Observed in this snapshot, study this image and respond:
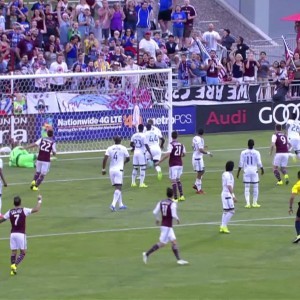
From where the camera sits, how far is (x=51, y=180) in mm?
39719

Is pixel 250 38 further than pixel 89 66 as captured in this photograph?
Yes

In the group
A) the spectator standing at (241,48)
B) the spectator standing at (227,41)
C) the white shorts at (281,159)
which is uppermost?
the spectator standing at (227,41)

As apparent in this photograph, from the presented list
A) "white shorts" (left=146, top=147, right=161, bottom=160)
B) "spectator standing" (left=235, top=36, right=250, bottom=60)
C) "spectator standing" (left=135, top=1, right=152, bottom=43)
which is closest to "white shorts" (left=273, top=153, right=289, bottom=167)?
"white shorts" (left=146, top=147, right=161, bottom=160)

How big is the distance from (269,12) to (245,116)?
1144cm

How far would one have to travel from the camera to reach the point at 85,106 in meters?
44.5

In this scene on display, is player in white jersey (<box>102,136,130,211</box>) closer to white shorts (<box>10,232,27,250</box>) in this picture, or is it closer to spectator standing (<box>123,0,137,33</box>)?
white shorts (<box>10,232,27,250</box>)

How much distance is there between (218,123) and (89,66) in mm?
5851

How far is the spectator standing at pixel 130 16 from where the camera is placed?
2009 inches

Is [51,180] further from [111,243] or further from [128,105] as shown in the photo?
[111,243]

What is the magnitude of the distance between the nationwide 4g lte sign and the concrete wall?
10.1 meters

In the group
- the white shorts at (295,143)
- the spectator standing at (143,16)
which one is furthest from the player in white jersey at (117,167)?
the spectator standing at (143,16)

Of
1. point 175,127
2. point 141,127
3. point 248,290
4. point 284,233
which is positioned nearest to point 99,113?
point 175,127

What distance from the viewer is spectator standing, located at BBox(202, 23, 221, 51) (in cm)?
5231

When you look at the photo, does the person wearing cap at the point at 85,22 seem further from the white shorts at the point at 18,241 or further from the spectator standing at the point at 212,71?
the white shorts at the point at 18,241
